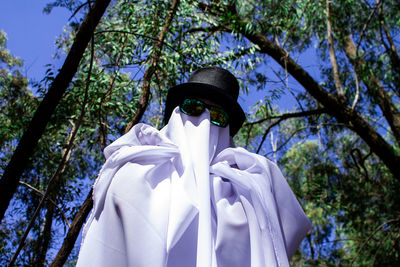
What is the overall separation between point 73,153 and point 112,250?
4.95 metres

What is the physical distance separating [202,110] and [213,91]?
0.14 meters

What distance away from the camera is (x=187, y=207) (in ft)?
5.94

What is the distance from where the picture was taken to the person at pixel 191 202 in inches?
68.5

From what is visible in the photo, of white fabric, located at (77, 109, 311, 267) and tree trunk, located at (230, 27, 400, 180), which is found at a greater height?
tree trunk, located at (230, 27, 400, 180)

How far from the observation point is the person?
1739 millimetres

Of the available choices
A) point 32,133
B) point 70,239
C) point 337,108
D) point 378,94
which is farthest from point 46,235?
point 378,94

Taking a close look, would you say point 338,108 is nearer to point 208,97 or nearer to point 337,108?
point 337,108

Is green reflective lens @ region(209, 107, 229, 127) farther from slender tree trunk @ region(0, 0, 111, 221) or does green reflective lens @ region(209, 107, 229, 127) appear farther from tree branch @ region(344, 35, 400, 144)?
tree branch @ region(344, 35, 400, 144)

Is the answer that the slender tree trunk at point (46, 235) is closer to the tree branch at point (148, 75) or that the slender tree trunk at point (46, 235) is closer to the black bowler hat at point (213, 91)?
the tree branch at point (148, 75)

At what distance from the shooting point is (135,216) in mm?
1775

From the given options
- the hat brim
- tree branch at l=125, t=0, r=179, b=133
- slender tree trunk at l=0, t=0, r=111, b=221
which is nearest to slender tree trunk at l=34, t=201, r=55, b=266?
tree branch at l=125, t=0, r=179, b=133

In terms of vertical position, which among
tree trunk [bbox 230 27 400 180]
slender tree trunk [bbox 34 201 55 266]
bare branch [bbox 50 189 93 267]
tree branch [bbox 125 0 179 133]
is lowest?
bare branch [bbox 50 189 93 267]

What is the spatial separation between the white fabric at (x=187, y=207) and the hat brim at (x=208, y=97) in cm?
16

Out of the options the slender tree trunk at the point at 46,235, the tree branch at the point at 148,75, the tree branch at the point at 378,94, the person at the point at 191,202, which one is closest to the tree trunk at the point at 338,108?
the tree branch at the point at 378,94
